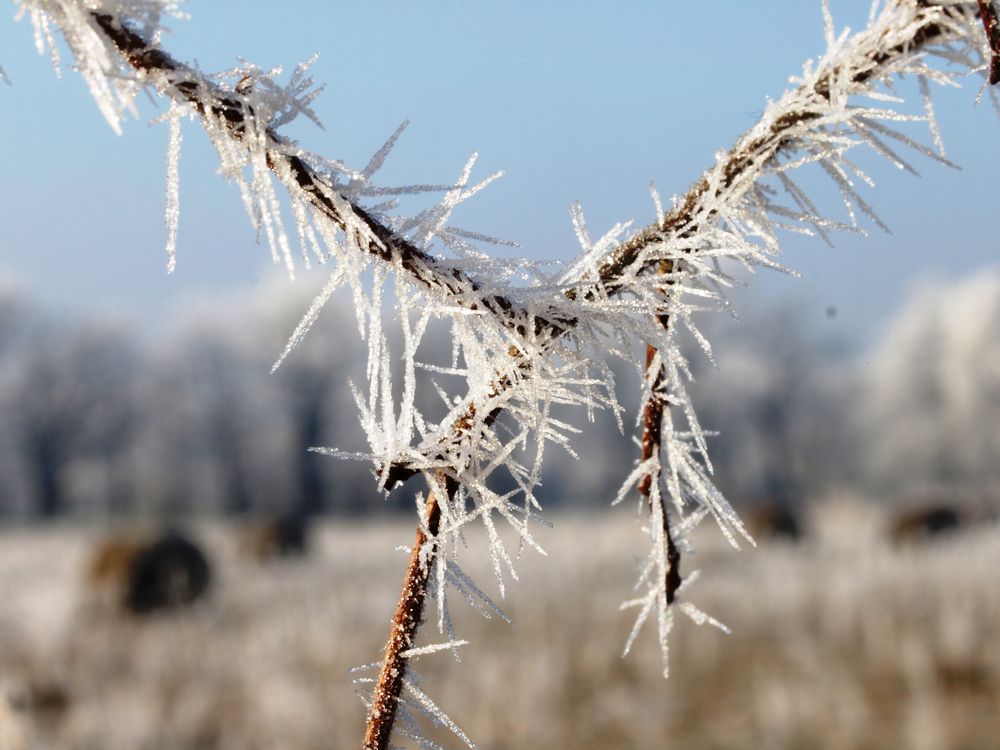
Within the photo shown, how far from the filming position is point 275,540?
11.4 meters

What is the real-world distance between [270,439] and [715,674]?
2463 centimetres

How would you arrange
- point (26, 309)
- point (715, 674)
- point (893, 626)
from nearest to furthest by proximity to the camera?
point (715, 674), point (893, 626), point (26, 309)

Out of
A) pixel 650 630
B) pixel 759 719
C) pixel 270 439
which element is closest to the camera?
pixel 759 719

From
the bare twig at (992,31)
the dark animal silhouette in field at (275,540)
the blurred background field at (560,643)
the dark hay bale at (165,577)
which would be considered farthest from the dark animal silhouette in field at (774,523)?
the bare twig at (992,31)

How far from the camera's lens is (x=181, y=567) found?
815 centimetres

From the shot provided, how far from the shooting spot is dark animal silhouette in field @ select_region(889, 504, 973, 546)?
32.9 feet

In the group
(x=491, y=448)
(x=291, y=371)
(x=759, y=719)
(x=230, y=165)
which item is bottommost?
(x=759, y=719)

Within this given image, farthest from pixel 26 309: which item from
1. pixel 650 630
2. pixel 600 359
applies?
pixel 600 359

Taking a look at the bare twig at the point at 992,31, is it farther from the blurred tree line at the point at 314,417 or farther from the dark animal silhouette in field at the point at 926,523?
the blurred tree line at the point at 314,417

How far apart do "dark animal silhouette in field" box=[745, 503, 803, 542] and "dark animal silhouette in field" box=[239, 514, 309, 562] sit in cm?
537

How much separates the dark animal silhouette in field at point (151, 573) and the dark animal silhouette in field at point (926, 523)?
7.10 m

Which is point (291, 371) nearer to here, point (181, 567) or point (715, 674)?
point (181, 567)

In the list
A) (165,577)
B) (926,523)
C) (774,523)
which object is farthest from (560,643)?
(926,523)

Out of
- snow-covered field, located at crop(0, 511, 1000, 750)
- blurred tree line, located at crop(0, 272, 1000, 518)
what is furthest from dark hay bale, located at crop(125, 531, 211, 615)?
blurred tree line, located at crop(0, 272, 1000, 518)
